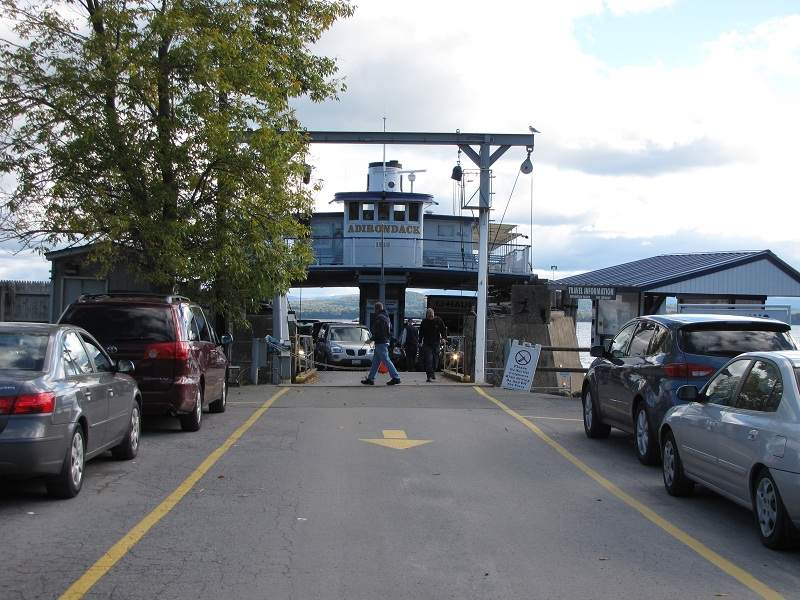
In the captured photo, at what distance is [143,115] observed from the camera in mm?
15750

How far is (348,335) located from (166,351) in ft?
69.6

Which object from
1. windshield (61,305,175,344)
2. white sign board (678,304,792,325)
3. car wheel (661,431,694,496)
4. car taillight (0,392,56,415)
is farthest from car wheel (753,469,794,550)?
white sign board (678,304,792,325)

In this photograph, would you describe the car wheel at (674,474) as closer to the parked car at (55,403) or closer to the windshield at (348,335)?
the parked car at (55,403)

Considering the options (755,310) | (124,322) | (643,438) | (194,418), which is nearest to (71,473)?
(124,322)

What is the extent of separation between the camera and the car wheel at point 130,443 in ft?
33.0

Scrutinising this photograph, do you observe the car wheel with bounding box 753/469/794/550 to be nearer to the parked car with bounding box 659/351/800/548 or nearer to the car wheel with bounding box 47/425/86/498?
the parked car with bounding box 659/351/800/548

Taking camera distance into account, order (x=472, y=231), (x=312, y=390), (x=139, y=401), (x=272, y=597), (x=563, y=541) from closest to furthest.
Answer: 1. (x=272, y=597)
2. (x=563, y=541)
3. (x=139, y=401)
4. (x=312, y=390)
5. (x=472, y=231)

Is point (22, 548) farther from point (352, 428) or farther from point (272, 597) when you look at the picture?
point (352, 428)

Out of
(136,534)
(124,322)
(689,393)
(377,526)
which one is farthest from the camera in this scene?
(124,322)

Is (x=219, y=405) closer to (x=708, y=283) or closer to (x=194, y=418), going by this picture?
(x=194, y=418)

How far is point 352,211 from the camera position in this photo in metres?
38.2

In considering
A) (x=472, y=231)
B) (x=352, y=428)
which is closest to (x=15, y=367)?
(x=352, y=428)

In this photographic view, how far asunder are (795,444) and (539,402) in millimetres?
11092

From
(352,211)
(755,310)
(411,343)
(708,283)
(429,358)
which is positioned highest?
(352,211)
